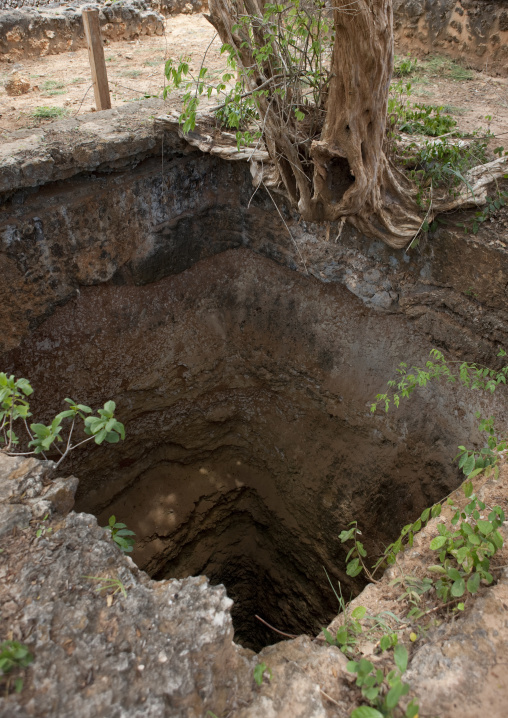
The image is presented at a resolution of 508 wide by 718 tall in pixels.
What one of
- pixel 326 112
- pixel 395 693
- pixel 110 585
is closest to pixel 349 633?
pixel 395 693

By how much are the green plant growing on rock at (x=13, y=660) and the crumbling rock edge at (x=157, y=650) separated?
26mm

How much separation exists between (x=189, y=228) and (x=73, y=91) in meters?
2.27

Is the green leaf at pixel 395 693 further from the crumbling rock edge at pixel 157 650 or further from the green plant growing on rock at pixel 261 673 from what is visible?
the green plant growing on rock at pixel 261 673

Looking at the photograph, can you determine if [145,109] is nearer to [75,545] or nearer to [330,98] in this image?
[330,98]

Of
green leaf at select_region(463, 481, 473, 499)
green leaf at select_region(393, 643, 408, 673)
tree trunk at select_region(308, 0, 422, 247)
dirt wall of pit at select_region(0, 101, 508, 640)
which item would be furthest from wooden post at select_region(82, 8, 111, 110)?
green leaf at select_region(393, 643, 408, 673)

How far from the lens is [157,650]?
157 centimetres

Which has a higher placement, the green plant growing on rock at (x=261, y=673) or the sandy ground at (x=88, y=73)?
the sandy ground at (x=88, y=73)

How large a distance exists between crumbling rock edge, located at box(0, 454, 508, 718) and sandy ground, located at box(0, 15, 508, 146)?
3.03 metres

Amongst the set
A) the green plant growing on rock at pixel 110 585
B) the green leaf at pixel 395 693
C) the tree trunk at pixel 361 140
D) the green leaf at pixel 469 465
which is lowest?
the green leaf at pixel 395 693

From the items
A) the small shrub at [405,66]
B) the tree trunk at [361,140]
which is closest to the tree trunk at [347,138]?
the tree trunk at [361,140]

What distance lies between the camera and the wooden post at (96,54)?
12.9ft

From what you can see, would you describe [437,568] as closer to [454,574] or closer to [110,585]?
[454,574]

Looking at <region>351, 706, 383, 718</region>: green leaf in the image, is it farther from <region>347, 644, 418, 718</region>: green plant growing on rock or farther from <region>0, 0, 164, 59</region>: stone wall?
<region>0, 0, 164, 59</region>: stone wall

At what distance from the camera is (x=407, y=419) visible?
148 inches
